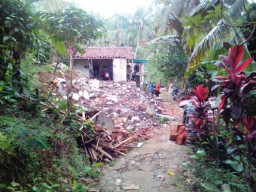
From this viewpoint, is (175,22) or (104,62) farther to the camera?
(104,62)

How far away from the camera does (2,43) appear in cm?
404

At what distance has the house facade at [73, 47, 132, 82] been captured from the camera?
17.7m

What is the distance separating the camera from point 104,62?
62.7 ft

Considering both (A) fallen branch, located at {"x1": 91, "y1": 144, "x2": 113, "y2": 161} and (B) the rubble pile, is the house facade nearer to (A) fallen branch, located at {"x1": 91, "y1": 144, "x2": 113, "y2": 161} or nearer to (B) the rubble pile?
(B) the rubble pile

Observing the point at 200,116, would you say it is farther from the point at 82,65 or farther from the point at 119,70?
the point at 82,65

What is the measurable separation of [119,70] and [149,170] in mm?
13768

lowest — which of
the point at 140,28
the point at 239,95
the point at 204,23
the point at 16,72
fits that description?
the point at 239,95

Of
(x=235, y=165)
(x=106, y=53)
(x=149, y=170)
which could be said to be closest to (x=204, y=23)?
(x=235, y=165)

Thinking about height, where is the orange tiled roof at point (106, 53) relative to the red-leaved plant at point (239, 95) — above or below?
above

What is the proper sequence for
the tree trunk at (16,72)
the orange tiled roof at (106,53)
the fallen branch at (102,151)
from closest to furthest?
the tree trunk at (16,72) < the fallen branch at (102,151) < the orange tiled roof at (106,53)

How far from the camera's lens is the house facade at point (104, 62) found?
58.0ft

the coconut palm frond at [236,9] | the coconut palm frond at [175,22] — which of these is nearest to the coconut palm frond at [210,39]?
Result: the coconut palm frond at [236,9]

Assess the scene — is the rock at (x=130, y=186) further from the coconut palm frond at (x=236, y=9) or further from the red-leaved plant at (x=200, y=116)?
the coconut palm frond at (x=236, y=9)

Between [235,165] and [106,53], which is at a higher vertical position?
[106,53]
